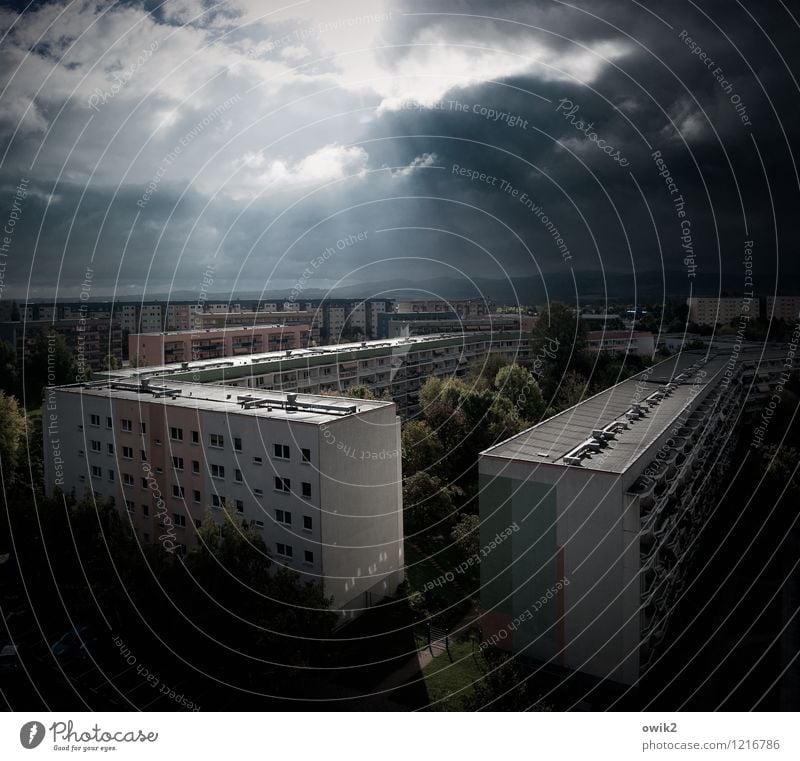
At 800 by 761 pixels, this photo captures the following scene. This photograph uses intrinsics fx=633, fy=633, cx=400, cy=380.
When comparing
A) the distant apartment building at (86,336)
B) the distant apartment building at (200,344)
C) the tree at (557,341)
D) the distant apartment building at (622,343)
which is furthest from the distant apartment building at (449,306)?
the distant apartment building at (86,336)

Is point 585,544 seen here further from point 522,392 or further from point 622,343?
point 622,343

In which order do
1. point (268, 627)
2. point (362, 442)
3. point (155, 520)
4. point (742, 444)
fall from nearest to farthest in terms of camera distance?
1. point (268, 627)
2. point (362, 442)
3. point (155, 520)
4. point (742, 444)

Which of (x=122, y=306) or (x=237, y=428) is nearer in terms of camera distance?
(x=237, y=428)

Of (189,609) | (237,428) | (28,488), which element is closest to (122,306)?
(28,488)

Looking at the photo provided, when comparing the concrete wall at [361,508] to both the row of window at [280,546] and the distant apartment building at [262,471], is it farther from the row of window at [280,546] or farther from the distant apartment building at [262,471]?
the row of window at [280,546]

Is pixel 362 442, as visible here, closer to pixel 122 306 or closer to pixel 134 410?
pixel 134 410

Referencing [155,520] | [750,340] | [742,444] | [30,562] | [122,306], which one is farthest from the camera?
[122,306]

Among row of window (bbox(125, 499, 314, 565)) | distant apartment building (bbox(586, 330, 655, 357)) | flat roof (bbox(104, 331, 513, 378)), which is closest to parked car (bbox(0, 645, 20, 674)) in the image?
row of window (bbox(125, 499, 314, 565))
